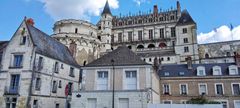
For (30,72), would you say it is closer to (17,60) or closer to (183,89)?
(17,60)

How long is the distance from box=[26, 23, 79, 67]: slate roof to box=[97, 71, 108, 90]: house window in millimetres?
7078

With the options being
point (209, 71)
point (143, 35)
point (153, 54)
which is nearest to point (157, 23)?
point (143, 35)

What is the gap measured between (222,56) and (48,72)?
1528 inches

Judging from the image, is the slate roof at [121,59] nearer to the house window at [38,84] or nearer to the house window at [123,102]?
the house window at [123,102]

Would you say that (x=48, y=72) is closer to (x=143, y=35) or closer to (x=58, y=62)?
(x=58, y=62)

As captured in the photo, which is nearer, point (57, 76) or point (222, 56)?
point (57, 76)

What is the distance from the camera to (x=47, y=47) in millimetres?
23641

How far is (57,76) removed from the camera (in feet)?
77.6

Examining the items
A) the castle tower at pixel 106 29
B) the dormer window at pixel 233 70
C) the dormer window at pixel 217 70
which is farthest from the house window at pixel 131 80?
the castle tower at pixel 106 29

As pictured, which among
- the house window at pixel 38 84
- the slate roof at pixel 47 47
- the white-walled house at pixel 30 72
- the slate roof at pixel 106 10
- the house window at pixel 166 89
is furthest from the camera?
the slate roof at pixel 106 10

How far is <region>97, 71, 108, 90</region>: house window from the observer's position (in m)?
17.6

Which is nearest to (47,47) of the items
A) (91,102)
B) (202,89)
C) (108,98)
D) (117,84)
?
(91,102)

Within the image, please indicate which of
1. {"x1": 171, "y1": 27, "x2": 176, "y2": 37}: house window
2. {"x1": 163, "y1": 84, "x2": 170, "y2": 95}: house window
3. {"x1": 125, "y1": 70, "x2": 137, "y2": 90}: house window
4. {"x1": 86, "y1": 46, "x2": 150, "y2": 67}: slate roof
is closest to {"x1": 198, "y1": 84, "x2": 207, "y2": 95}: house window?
{"x1": 163, "y1": 84, "x2": 170, "y2": 95}: house window

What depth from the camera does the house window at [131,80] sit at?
56.1ft
